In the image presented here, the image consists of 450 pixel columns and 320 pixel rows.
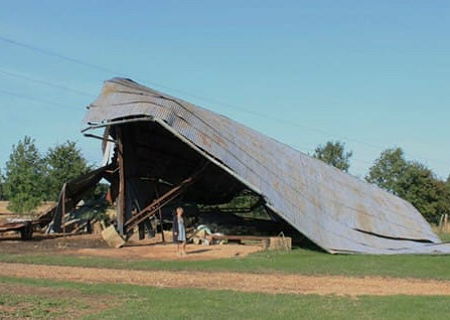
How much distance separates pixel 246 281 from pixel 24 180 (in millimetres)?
36475

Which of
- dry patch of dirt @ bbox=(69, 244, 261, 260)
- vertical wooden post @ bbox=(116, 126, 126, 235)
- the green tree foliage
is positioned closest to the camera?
dry patch of dirt @ bbox=(69, 244, 261, 260)

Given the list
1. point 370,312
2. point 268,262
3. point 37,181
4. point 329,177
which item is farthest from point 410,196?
point 370,312

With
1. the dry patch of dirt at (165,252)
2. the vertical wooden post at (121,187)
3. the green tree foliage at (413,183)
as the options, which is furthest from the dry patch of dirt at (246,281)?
the green tree foliage at (413,183)

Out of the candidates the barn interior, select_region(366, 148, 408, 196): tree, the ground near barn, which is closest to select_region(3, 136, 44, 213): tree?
the barn interior

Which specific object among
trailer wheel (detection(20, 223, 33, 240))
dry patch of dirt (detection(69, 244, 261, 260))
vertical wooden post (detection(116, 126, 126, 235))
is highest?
vertical wooden post (detection(116, 126, 126, 235))

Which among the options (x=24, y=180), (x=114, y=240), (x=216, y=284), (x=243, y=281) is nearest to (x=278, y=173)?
(x=114, y=240)

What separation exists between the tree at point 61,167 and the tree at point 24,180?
2.40ft

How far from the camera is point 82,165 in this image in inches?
1960

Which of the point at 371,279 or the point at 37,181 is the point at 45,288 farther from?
the point at 37,181

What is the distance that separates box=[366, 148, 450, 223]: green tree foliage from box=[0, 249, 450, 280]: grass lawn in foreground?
34.4 meters

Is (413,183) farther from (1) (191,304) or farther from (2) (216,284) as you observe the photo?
(1) (191,304)

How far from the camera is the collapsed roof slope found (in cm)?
2302

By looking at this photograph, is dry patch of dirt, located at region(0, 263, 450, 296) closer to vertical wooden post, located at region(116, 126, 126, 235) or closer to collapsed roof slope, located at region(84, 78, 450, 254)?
collapsed roof slope, located at region(84, 78, 450, 254)

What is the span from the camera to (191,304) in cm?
1085
